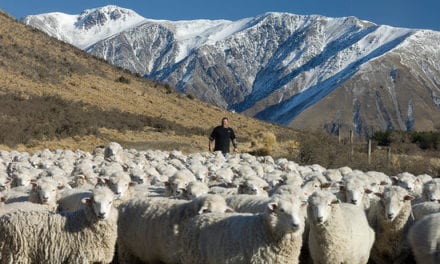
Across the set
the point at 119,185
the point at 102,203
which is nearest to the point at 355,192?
the point at 119,185

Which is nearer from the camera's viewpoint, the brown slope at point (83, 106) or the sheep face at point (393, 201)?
the sheep face at point (393, 201)

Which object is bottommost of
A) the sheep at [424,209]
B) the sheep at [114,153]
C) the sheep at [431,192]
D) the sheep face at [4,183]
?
the sheep at [424,209]

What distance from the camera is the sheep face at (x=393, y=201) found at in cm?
975

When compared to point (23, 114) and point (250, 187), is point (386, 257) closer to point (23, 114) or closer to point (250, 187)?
point (250, 187)

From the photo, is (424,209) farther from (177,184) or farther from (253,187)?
(177,184)

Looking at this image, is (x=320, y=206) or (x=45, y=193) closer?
(x=320, y=206)

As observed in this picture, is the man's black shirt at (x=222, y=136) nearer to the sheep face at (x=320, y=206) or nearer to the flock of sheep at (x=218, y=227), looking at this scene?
the flock of sheep at (x=218, y=227)

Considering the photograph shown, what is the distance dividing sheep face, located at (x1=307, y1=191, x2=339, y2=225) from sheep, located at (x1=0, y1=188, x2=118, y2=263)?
9.02 feet

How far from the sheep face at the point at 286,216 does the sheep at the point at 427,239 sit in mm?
1675

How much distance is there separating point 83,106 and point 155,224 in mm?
35818

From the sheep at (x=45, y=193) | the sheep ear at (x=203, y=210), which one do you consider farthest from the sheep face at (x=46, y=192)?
the sheep ear at (x=203, y=210)

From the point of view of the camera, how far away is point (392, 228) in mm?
9867

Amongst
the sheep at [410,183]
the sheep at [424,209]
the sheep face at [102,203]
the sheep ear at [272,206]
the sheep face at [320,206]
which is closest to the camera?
the sheep ear at [272,206]

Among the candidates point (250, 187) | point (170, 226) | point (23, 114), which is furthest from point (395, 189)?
point (23, 114)
